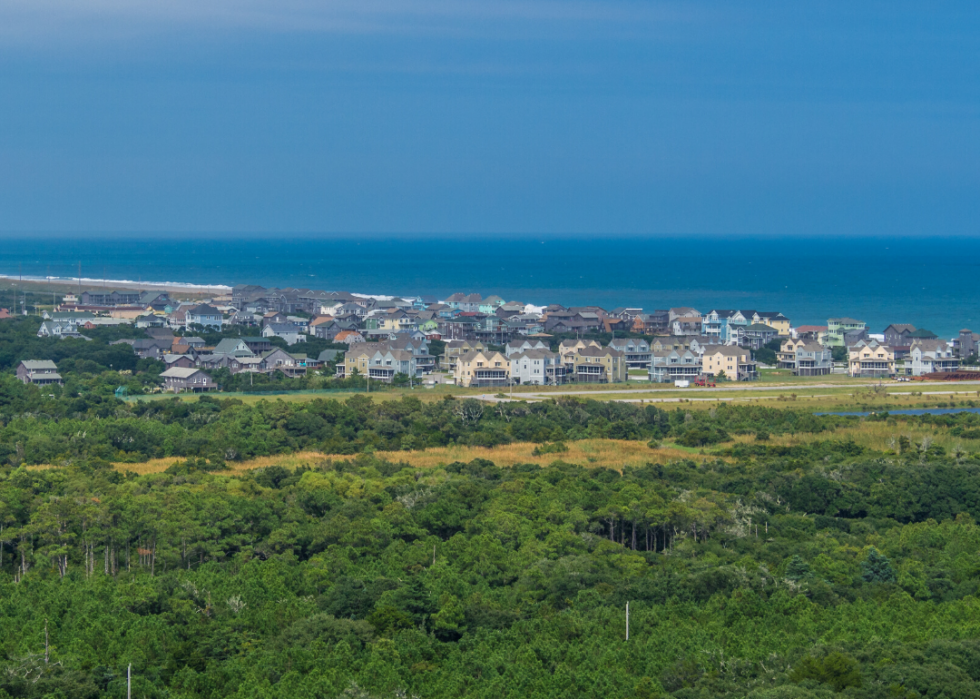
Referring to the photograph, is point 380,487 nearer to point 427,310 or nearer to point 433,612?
point 433,612

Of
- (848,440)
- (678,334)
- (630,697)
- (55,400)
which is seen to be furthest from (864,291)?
(630,697)

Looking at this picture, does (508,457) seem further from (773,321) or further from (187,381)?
(773,321)

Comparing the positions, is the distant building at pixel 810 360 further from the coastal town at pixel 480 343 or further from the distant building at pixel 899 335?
the distant building at pixel 899 335

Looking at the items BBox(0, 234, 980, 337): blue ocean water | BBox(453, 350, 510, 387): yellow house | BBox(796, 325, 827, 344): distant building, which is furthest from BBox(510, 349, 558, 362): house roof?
BBox(0, 234, 980, 337): blue ocean water

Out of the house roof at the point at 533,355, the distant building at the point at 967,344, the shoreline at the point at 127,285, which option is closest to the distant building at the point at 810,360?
the distant building at the point at 967,344

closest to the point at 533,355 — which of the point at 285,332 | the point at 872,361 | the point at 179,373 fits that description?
the point at 179,373
